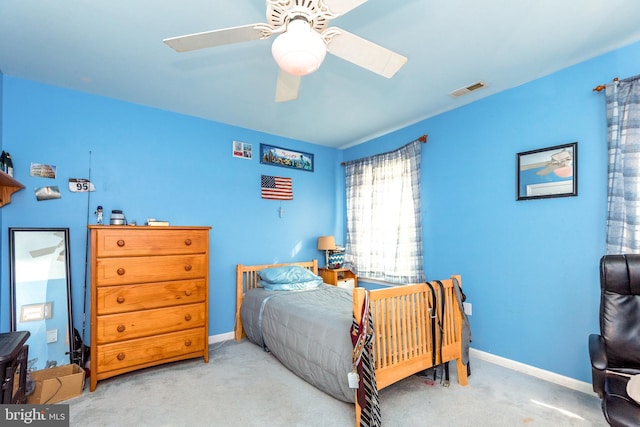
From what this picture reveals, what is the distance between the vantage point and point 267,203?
416 cm

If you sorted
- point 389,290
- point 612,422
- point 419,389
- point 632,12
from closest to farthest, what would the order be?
point 612,422 < point 632,12 < point 389,290 < point 419,389

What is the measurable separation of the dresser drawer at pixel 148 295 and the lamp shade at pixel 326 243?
185cm

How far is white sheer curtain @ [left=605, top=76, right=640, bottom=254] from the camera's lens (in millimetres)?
2180

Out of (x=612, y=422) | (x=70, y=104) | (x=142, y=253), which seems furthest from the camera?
(x=70, y=104)

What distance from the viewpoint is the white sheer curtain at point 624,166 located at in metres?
2.18

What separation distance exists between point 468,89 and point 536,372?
8.61ft

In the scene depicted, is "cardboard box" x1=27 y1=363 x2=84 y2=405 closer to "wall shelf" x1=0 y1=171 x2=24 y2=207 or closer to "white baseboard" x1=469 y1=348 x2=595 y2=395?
"wall shelf" x1=0 y1=171 x2=24 y2=207

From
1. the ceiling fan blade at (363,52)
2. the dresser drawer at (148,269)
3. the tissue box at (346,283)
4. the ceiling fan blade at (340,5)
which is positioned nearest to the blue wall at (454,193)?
the dresser drawer at (148,269)

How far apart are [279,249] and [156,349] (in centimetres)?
189

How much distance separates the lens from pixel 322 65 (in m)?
→ 2.52

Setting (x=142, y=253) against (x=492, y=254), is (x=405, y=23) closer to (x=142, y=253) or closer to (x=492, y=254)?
(x=492, y=254)

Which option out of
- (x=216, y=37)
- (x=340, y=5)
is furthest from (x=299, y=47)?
(x=216, y=37)

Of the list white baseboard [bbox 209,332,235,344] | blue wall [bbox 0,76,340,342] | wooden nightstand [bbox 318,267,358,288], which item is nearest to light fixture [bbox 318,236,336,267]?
blue wall [bbox 0,76,340,342]

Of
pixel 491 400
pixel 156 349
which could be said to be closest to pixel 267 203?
pixel 156 349
